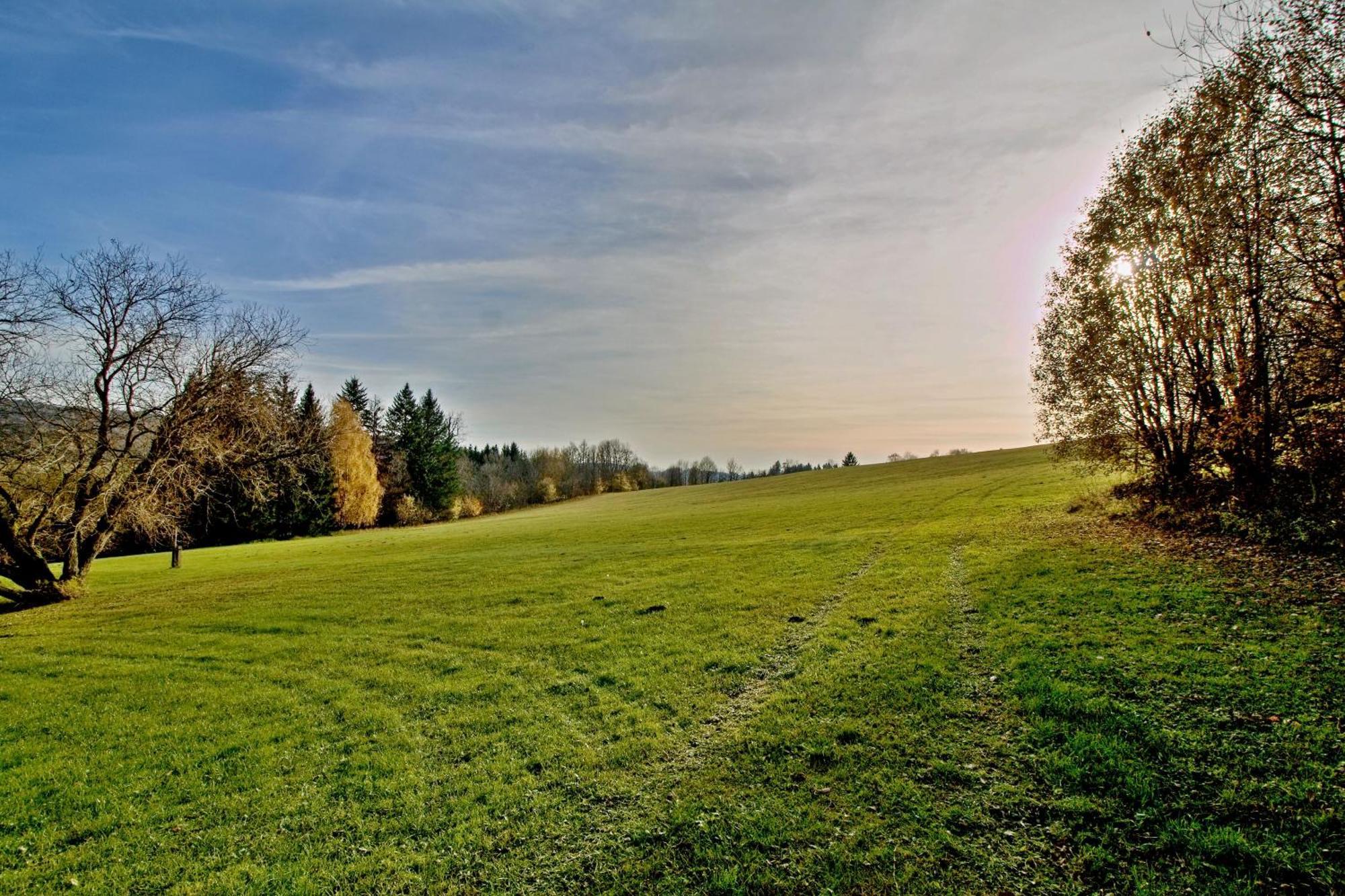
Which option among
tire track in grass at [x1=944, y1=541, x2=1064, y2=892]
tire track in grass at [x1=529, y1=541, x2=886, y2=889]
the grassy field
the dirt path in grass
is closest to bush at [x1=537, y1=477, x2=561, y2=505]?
the grassy field

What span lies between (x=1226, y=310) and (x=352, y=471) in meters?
69.7

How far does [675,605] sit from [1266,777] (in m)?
11.6

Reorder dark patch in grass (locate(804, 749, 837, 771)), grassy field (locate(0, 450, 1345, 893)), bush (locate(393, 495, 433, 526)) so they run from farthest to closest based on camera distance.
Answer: bush (locate(393, 495, 433, 526)), dark patch in grass (locate(804, 749, 837, 771)), grassy field (locate(0, 450, 1345, 893))

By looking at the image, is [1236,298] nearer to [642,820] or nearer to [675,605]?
[675,605]

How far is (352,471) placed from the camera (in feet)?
200

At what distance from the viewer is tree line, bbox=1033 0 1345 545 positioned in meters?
12.4

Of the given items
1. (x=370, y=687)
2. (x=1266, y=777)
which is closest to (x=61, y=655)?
(x=370, y=687)

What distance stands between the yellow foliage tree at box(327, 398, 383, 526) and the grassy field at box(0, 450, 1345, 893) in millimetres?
45466

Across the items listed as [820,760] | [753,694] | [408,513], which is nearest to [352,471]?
[408,513]

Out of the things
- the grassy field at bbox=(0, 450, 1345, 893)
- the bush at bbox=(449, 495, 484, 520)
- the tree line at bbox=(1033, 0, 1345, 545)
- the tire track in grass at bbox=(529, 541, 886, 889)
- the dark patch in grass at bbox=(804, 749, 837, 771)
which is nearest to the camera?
the grassy field at bbox=(0, 450, 1345, 893)

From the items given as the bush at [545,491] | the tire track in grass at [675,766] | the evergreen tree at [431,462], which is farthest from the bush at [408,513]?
the tire track in grass at [675,766]

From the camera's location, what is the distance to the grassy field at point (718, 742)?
17.7 feet

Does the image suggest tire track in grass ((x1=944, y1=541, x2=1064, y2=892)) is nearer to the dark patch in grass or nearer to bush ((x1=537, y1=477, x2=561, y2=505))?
the dark patch in grass

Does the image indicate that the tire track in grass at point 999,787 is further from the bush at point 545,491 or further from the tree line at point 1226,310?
the bush at point 545,491
